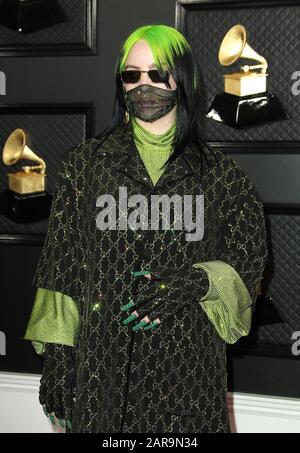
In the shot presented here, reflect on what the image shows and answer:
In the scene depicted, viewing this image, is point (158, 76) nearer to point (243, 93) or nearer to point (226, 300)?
point (226, 300)

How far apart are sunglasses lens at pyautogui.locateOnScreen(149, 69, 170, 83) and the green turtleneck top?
0.14m

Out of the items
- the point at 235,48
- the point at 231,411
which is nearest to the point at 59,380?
the point at 231,411

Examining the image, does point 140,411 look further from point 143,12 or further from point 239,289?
point 143,12

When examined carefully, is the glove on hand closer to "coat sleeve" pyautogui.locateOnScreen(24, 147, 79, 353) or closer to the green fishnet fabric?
"coat sleeve" pyautogui.locateOnScreen(24, 147, 79, 353)

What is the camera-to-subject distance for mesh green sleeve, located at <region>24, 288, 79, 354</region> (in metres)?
1.92

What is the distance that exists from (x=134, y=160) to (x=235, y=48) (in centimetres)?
130

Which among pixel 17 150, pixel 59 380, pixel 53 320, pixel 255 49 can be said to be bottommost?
pixel 59 380

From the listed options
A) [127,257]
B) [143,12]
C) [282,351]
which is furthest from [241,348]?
[143,12]

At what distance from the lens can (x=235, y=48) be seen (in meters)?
3.01

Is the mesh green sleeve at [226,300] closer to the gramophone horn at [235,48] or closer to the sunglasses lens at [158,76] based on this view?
the sunglasses lens at [158,76]

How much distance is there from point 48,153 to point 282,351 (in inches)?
57.6

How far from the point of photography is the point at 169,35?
6.21 ft

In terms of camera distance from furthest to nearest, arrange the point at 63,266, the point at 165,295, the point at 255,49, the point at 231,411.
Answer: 1. the point at 231,411
2. the point at 255,49
3. the point at 63,266
4. the point at 165,295

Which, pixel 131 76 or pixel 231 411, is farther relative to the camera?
pixel 231 411
